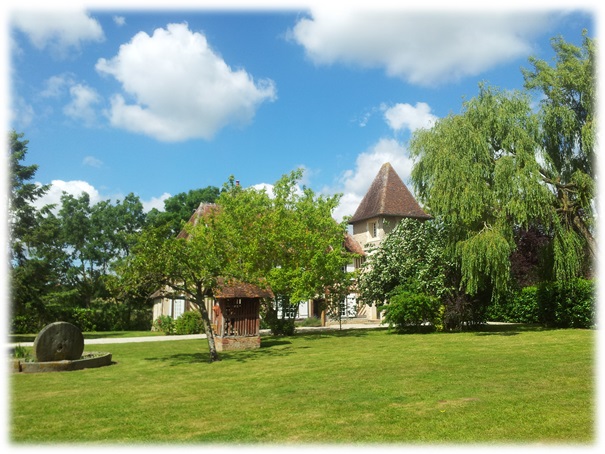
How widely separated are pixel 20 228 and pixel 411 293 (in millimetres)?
21268

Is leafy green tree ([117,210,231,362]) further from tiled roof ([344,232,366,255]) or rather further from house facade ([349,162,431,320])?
tiled roof ([344,232,366,255])

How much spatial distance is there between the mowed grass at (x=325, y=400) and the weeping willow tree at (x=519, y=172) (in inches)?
265

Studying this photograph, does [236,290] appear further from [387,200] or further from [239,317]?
[387,200]

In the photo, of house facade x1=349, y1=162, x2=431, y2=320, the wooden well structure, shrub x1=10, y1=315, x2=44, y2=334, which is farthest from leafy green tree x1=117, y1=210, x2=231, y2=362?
house facade x1=349, y1=162, x2=431, y2=320

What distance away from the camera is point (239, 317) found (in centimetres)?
1977

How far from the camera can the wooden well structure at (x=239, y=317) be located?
63.4ft

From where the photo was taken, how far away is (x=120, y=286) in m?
16.6

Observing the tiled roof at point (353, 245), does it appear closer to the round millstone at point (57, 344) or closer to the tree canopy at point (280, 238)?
the tree canopy at point (280, 238)

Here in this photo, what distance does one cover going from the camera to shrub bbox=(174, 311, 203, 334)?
31594 mm

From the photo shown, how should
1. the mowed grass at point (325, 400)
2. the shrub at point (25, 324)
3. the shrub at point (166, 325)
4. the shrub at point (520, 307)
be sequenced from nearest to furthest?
the mowed grass at point (325, 400) → the shrub at point (520, 307) → the shrub at point (166, 325) → the shrub at point (25, 324)

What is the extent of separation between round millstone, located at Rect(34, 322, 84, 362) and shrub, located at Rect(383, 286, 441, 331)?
14776 mm

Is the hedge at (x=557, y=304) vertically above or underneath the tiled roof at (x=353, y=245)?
underneath

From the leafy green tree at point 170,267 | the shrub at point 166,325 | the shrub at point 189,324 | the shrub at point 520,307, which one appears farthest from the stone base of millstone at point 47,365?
the shrub at point 520,307

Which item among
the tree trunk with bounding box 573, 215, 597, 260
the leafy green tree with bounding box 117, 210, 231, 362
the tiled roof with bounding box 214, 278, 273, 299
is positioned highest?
the tree trunk with bounding box 573, 215, 597, 260
